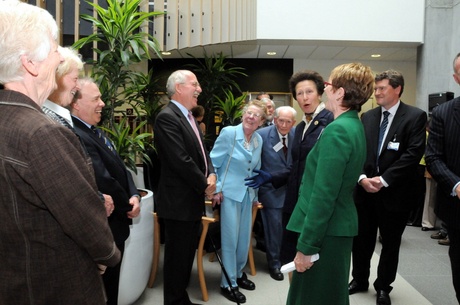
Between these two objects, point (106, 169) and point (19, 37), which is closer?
point (19, 37)

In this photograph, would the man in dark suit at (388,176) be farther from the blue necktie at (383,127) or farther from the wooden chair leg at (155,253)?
the wooden chair leg at (155,253)

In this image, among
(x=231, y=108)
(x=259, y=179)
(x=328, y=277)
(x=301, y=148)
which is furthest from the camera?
(x=231, y=108)

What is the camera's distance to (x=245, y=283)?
11.1ft

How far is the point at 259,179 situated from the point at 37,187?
2.41 meters

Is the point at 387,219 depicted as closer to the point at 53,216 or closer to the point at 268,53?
the point at 53,216

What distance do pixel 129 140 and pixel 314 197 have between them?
184 cm

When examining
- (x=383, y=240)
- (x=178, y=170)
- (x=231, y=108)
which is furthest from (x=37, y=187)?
(x=231, y=108)

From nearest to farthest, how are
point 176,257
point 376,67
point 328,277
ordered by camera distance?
point 328,277 < point 176,257 < point 376,67

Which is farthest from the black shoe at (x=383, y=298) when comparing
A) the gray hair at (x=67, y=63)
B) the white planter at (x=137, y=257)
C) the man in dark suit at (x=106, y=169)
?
the gray hair at (x=67, y=63)

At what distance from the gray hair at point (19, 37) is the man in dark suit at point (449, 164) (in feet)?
7.16

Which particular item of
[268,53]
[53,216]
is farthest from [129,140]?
[268,53]

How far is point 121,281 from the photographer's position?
272cm

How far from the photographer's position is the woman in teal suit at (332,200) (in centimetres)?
169

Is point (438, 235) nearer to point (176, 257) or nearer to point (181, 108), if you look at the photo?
point (176, 257)
